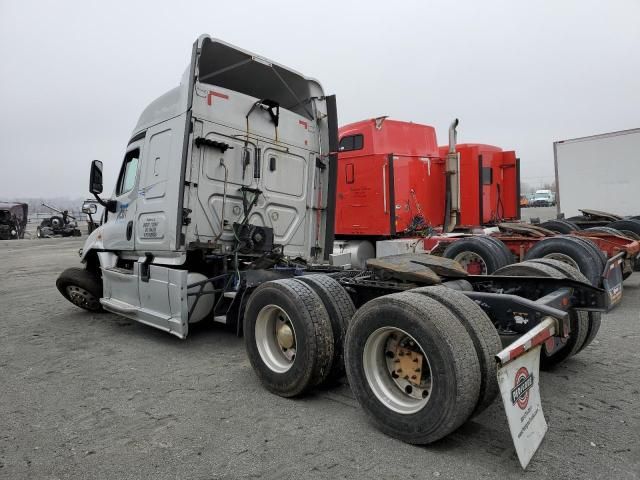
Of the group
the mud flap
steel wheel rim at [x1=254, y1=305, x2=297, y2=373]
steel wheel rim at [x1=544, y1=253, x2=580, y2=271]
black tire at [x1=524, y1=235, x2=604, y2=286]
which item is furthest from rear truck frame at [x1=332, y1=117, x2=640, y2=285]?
the mud flap

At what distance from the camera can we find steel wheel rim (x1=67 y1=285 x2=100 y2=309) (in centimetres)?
670

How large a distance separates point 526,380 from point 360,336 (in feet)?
3.25

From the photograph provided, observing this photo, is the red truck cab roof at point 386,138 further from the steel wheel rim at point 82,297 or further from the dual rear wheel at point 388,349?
the dual rear wheel at point 388,349

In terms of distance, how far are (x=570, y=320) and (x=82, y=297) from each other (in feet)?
20.4

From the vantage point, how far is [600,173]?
1314cm

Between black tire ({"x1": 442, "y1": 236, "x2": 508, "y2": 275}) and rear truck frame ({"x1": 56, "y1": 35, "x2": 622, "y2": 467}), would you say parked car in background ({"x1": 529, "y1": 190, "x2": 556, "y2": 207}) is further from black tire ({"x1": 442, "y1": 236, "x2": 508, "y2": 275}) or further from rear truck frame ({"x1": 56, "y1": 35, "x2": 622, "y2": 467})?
rear truck frame ({"x1": 56, "y1": 35, "x2": 622, "y2": 467})

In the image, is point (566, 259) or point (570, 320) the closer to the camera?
point (570, 320)

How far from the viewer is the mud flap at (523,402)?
240 centimetres

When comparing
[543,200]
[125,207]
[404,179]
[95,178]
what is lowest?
[125,207]

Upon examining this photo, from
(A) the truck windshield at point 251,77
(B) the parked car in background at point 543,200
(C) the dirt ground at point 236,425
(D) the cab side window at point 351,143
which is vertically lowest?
(C) the dirt ground at point 236,425

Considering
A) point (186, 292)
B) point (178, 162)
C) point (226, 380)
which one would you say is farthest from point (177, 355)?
point (178, 162)

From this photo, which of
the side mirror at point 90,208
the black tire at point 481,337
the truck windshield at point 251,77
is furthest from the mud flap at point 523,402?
the side mirror at point 90,208

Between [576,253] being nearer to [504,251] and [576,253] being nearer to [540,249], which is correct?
[540,249]

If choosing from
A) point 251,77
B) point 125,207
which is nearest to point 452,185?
point 251,77
